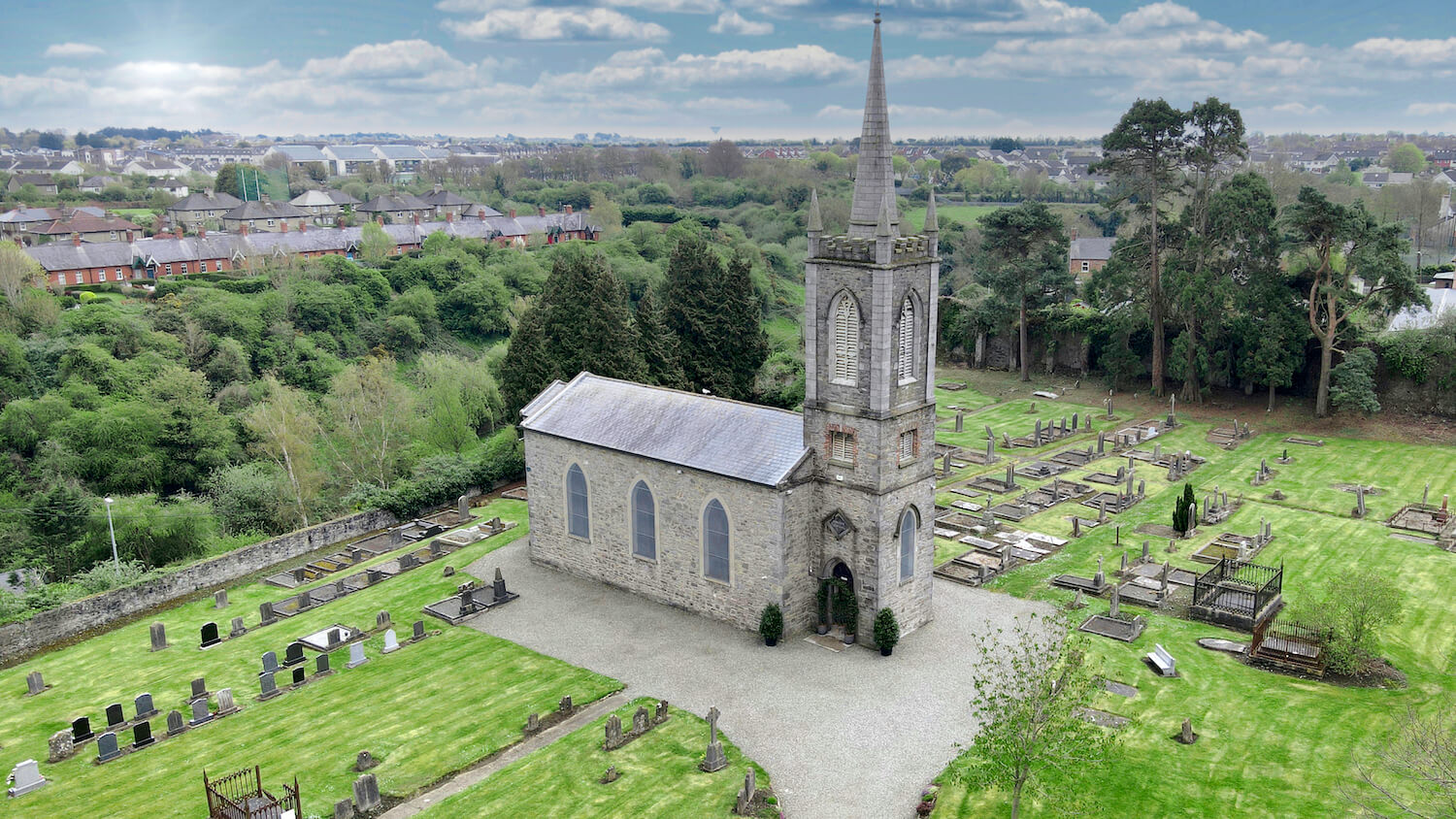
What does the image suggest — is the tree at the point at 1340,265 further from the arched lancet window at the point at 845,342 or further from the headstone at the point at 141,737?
the headstone at the point at 141,737

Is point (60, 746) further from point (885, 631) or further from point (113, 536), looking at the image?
point (885, 631)

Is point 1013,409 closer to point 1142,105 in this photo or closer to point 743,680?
point 1142,105

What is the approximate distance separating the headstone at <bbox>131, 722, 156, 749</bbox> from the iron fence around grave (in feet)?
99.6

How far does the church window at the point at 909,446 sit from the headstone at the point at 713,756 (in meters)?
9.11

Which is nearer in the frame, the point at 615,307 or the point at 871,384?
the point at 871,384

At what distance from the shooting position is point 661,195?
145 metres

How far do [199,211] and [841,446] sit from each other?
105077 mm

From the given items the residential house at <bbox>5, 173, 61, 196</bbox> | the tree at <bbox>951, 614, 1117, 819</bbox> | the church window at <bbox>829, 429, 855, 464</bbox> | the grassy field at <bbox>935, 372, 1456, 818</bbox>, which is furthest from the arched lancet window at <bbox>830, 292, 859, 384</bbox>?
the residential house at <bbox>5, 173, 61, 196</bbox>

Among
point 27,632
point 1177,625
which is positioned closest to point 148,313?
point 27,632

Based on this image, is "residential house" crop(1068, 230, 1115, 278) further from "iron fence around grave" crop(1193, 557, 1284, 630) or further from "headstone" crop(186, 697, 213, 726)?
"headstone" crop(186, 697, 213, 726)

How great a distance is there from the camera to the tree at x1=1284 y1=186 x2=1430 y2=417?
148 ft

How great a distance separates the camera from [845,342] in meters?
26.2

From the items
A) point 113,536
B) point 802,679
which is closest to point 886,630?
point 802,679

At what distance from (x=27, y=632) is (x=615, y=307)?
28407 mm
